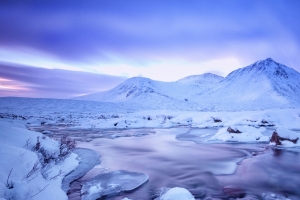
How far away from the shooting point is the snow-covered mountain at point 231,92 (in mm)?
107188

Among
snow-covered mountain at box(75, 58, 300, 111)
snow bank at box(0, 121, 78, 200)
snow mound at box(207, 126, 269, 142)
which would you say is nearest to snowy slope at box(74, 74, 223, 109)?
snow-covered mountain at box(75, 58, 300, 111)

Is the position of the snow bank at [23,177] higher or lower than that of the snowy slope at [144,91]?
lower

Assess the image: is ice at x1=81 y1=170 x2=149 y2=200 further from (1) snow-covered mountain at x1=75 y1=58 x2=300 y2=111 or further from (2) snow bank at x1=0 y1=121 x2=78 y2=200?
(1) snow-covered mountain at x1=75 y1=58 x2=300 y2=111

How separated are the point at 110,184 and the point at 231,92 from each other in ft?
469

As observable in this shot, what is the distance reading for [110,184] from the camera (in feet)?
21.6

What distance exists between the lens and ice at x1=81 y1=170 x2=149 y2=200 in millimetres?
5961

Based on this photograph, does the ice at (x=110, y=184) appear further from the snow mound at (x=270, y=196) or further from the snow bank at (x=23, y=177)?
the snow mound at (x=270, y=196)

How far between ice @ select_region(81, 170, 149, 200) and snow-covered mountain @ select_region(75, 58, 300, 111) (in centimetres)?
9112

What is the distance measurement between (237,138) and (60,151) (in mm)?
14160

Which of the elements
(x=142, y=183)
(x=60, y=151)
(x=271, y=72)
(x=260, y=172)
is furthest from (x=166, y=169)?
(x=271, y=72)

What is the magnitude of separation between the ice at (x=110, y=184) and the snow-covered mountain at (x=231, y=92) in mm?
91124

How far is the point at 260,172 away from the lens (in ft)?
28.1

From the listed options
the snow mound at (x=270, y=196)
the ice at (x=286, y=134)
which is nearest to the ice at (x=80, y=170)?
the snow mound at (x=270, y=196)

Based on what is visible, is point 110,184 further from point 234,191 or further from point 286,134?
point 286,134
